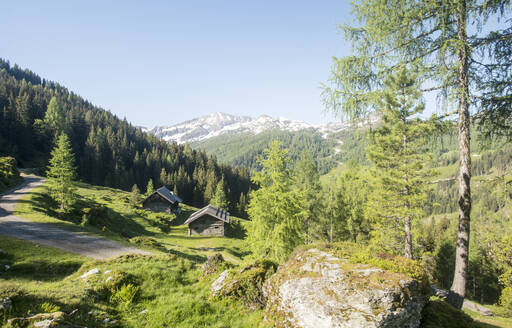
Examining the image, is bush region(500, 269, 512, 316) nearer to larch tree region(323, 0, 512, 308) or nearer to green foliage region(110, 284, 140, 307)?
larch tree region(323, 0, 512, 308)

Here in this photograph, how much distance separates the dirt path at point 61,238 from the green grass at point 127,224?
1.38m

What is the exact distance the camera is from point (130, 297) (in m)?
7.56

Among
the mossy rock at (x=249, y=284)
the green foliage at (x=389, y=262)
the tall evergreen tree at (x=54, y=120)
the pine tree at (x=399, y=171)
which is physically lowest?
the mossy rock at (x=249, y=284)

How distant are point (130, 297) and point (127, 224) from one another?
34.8 meters

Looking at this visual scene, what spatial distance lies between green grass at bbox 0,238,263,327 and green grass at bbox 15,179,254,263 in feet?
27.3

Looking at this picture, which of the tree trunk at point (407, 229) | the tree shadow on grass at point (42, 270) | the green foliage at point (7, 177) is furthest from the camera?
the green foliage at point (7, 177)

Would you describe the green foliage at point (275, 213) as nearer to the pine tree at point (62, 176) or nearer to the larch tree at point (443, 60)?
the larch tree at point (443, 60)

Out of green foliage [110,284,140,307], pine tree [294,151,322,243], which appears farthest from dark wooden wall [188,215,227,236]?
green foliage [110,284,140,307]

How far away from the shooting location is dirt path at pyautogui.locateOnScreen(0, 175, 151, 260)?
53.2 feet

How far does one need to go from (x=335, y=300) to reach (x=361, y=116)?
6481 millimetres

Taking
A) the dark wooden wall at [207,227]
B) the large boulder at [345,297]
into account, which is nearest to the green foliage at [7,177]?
the dark wooden wall at [207,227]

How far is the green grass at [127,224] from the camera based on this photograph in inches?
931

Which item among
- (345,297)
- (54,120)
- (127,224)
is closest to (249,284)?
(345,297)

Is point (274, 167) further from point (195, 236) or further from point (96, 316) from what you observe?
point (195, 236)
